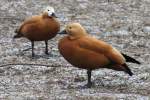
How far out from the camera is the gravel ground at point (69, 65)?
27.0ft

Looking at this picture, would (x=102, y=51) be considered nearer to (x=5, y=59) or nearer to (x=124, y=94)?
(x=124, y=94)

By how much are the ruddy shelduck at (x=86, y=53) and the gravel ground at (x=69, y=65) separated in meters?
0.36

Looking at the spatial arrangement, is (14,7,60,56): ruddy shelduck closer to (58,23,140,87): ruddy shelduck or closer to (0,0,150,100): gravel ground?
(0,0,150,100): gravel ground

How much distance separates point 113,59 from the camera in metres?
8.35

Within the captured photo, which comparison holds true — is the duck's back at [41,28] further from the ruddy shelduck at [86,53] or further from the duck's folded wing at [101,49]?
the duck's folded wing at [101,49]

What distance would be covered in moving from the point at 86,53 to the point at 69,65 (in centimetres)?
187

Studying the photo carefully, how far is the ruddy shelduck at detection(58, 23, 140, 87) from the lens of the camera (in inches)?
323

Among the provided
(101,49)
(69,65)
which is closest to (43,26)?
(69,65)

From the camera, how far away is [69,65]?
10.1 meters

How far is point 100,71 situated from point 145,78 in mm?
826

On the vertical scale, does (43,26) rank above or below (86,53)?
below

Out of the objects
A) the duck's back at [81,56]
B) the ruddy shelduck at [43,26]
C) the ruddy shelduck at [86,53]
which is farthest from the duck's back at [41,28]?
the duck's back at [81,56]

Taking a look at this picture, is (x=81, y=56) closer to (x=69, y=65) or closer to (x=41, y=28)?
(x=69, y=65)

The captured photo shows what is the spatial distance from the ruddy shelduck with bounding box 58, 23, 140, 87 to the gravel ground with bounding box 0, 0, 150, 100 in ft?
1.17
